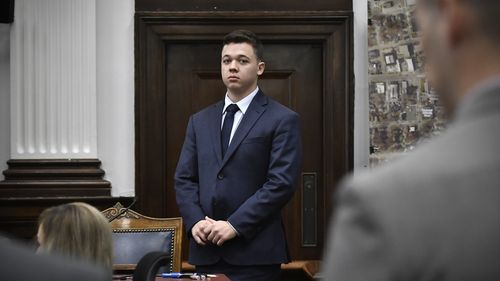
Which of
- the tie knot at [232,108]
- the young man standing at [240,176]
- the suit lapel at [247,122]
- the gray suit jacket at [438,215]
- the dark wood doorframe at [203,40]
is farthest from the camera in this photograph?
the dark wood doorframe at [203,40]

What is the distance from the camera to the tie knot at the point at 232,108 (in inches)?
164

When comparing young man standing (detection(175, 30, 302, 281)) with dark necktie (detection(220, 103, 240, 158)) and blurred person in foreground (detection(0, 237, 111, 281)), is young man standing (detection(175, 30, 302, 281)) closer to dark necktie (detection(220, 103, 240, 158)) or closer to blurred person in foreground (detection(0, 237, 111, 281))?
dark necktie (detection(220, 103, 240, 158))

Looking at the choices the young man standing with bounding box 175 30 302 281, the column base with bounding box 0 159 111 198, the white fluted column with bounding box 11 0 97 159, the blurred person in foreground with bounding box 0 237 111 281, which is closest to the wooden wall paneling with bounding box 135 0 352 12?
the white fluted column with bounding box 11 0 97 159

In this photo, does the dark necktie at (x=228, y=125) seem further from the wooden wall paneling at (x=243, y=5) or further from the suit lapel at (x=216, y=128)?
the wooden wall paneling at (x=243, y=5)

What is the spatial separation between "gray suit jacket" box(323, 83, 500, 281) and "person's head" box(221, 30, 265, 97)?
3312 mm

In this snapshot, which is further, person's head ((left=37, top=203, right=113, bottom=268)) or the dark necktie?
the dark necktie

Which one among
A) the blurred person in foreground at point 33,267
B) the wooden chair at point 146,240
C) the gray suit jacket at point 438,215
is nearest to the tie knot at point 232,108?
the wooden chair at point 146,240

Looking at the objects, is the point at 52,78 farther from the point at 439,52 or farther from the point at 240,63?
the point at 439,52

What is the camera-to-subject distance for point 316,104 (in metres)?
5.90

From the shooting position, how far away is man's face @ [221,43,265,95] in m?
4.12

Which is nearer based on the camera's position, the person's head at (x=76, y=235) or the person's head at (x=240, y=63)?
the person's head at (x=76, y=235)

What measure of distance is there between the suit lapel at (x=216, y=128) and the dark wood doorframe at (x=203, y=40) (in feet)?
5.10

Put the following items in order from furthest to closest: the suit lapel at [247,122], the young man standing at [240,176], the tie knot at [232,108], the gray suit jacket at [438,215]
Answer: the tie knot at [232,108]
the suit lapel at [247,122]
the young man standing at [240,176]
the gray suit jacket at [438,215]

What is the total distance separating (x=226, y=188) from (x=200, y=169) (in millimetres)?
191
